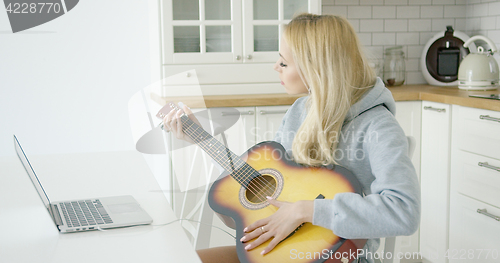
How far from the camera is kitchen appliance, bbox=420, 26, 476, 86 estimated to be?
2812mm

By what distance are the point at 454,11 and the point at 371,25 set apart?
56cm

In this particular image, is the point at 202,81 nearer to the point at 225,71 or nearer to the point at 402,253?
Result: the point at 225,71

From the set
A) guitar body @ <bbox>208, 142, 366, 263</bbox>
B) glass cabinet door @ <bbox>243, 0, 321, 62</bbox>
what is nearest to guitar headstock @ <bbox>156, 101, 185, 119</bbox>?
guitar body @ <bbox>208, 142, 366, 263</bbox>

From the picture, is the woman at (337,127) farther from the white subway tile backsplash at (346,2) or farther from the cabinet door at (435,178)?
the white subway tile backsplash at (346,2)

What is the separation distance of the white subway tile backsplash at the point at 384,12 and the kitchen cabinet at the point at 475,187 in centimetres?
98

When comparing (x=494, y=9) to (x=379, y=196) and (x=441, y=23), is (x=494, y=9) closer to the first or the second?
(x=441, y=23)

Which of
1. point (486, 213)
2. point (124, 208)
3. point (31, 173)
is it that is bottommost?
point (486, 213)

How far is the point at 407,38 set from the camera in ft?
9.86

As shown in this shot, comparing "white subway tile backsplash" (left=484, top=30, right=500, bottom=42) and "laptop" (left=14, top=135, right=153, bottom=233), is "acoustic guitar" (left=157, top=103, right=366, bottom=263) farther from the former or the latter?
"white subway tile backsplash" (left=484, top=30, right=500, bottom=42)

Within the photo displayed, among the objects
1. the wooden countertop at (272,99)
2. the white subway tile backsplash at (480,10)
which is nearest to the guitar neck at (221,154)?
the wooden countertop at (272,99)

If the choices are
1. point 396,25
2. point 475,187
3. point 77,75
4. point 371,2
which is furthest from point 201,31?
point 475,187

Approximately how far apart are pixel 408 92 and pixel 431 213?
2.03 ft

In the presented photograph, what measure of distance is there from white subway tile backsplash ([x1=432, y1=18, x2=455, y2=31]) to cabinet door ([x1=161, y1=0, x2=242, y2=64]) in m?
1.34

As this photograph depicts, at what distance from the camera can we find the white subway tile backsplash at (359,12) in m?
2.91
